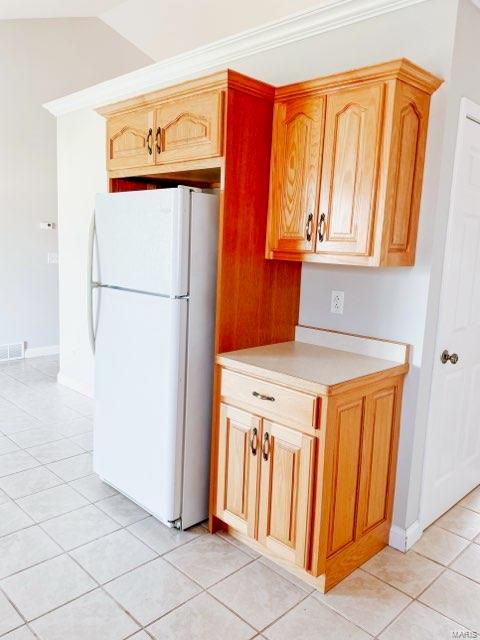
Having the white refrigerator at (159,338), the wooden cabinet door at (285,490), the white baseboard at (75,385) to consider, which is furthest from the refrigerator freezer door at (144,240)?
the white baseboard at (75,385)

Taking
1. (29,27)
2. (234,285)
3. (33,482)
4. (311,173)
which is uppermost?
(29,27)

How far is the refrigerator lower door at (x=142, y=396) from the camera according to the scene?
2.36m

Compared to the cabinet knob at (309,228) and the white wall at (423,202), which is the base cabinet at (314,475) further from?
the cabinet knob at (309,228)

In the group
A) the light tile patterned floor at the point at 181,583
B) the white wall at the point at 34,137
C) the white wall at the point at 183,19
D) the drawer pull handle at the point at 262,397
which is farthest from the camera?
the white wall at the point at 34,137

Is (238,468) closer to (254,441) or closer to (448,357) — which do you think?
(254,441)

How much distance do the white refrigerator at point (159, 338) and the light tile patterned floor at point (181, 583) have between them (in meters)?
0.23

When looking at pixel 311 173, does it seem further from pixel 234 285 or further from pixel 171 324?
pixel 171 324

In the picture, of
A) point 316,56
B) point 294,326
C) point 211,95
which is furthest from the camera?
point 294,326

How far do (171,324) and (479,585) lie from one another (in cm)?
174

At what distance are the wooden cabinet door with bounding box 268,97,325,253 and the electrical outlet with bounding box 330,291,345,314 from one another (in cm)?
39

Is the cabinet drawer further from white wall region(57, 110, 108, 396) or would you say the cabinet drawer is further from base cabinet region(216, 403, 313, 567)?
white wall region(57, 110, 108, 396)

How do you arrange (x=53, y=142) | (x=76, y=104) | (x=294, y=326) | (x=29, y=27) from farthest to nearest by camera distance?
1. (x=53, y=142)
2. (x=29, y=27)
3. (x=76, y=104)
4. (x=294, y=326)

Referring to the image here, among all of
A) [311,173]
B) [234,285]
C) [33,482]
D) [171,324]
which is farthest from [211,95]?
[33,482]

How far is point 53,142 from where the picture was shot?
545 centimetres
